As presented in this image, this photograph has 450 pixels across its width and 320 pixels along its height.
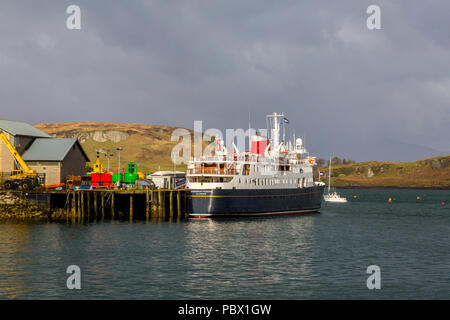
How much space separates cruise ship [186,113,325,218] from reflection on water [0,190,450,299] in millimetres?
5047

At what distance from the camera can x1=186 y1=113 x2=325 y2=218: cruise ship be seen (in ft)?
210

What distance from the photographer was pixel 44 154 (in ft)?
254

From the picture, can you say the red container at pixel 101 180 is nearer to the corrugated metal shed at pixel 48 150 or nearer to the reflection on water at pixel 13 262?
the corrugated metal shed at pixel 48 150

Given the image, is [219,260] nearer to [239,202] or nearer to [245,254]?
[245,254]

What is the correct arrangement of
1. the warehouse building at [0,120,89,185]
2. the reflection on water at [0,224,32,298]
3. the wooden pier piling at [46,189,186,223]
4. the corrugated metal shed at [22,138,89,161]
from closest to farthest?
the reflection on water at [0,224,32,298]
the wooden pier piling at [46,189,186,223]
the warehouse building at [0,120,89,185]
the corrugated metal shed at [22,138,89,161]

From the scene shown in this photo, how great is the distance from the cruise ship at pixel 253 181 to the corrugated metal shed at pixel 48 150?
2376 cm

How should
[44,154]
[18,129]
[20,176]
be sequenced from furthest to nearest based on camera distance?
[18,129], [44,154], [20,176]

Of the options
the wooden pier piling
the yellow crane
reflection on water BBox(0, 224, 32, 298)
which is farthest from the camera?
the yellow crane

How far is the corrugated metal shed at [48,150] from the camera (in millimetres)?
76688

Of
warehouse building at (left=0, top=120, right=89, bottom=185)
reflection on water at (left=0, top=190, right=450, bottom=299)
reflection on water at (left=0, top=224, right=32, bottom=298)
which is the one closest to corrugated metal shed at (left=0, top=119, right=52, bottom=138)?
warehouse building at (left=0, top=120, right=89, bottom=185)

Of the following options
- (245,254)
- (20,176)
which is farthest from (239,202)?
(20,176)

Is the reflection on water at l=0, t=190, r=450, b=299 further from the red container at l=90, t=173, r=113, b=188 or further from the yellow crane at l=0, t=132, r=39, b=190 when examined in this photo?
the red container at l=90, t=173, r=113, b=188

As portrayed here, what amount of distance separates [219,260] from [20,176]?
45.7m
